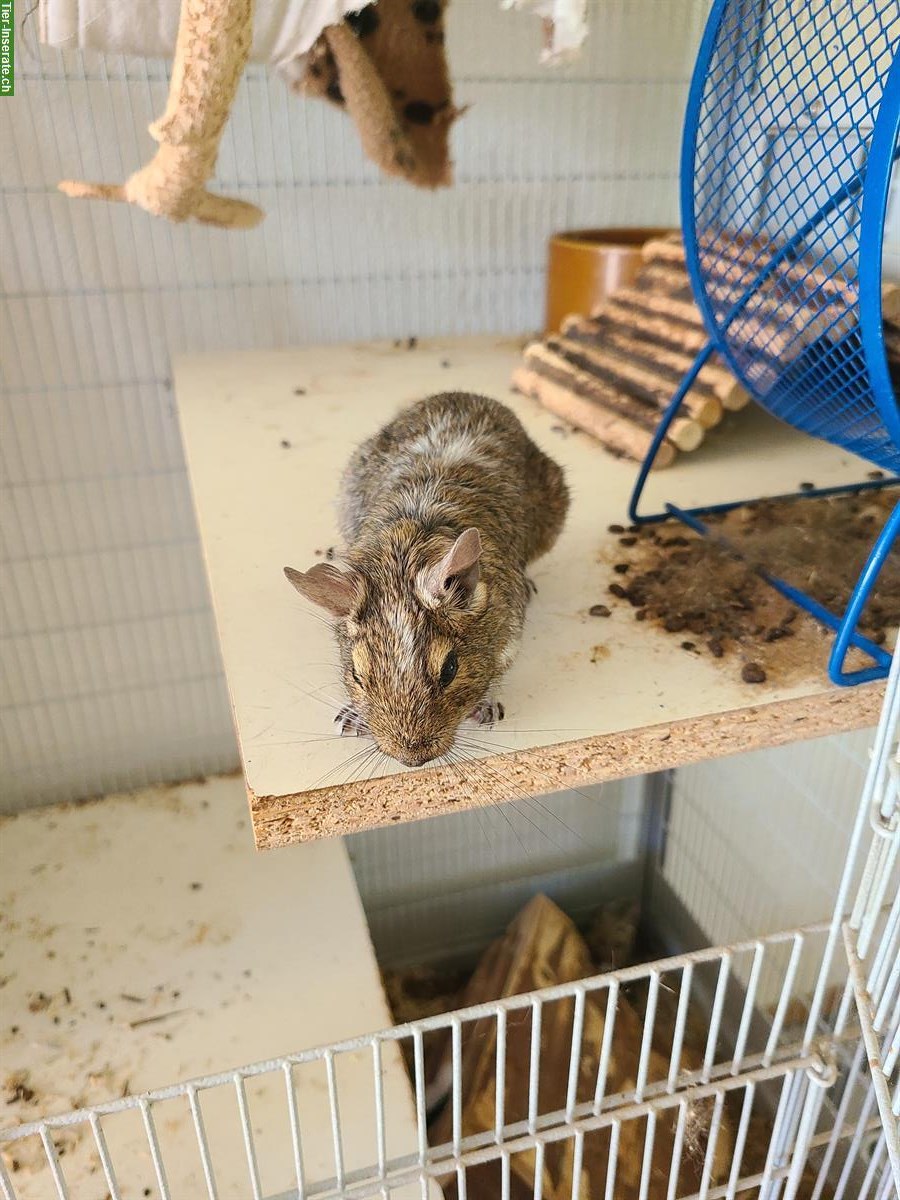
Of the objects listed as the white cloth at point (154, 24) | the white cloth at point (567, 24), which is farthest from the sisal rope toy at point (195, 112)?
the white cloth at point (567, 24)

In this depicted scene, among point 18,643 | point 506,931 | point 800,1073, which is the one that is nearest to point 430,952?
point 506,931

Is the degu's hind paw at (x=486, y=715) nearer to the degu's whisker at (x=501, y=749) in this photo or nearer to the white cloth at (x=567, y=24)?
the degu's whisker at (x=501, y=749)

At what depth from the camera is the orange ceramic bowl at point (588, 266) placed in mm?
1950

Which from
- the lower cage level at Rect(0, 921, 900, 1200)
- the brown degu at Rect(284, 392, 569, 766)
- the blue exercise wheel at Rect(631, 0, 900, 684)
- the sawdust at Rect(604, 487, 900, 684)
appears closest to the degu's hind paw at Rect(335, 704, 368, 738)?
the brown degu at Rect(284, 392, 569, 766)

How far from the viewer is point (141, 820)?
6.94 feet

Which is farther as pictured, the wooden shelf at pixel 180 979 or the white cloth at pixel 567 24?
the wooden shelf at pixel 180 979

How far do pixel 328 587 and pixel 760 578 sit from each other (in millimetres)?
621

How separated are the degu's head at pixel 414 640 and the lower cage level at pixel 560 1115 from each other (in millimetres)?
267

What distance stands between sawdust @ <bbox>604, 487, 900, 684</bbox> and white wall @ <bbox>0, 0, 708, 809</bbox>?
3.48 feet

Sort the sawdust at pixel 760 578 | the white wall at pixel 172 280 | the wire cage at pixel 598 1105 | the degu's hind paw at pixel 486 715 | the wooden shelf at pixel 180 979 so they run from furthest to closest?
the white wall at pixel 172 280
the wooden shelf at pixel 180 979
the sawdust at pixel 760 578
the degu's hind paw at pixel 486 715
the wire cage at pixel 598 1105

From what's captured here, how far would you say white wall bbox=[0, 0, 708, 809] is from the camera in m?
1.85

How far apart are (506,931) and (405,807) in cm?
147

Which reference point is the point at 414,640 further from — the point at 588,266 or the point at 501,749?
the point at 588,266

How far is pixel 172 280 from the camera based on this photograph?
1.96 meters
